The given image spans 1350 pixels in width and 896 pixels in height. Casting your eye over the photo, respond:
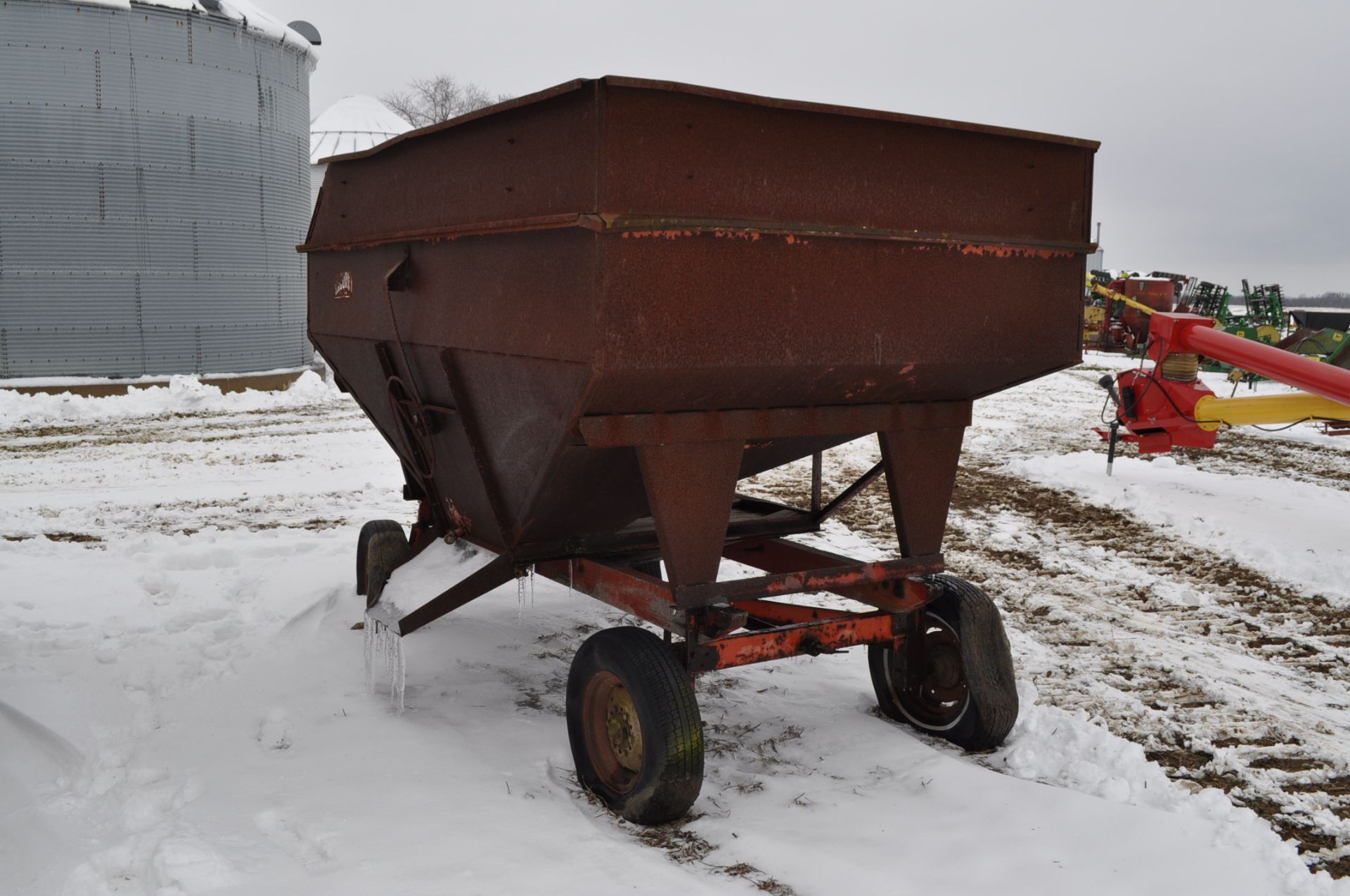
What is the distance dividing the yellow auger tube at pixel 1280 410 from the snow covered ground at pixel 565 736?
79 centimetres

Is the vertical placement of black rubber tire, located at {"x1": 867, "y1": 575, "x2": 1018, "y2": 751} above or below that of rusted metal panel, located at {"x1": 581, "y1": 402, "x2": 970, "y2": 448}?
below

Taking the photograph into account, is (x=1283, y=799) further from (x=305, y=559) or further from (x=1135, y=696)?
(x=305, y=559)

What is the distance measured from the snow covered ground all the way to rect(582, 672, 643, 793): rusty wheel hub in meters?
0.20

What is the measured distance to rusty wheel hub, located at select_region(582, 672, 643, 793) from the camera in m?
3.63

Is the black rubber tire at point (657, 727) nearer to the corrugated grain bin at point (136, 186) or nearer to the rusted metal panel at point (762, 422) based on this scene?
the rusted metal panel at point (762, 422)

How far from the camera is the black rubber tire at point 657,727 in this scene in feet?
11.2

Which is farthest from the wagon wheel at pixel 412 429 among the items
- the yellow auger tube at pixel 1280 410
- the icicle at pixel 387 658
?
the yellow auger tube at pixel 1280 410

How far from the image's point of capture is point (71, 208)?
539 inches

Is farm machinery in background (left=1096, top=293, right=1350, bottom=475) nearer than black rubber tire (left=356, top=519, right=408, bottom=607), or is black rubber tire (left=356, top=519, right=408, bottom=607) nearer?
black rubber tire (left=356, top=519, right=408, bottom=607)

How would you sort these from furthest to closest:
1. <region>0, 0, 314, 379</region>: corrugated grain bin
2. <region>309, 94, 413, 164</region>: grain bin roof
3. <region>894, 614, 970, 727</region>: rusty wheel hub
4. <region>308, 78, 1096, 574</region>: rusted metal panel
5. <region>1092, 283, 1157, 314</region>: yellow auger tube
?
<region>309, 94, 413, 164</region>: grain bin roof, <region>1092, 283, 1157, 314</region>: yellow auger tube, <region>0, 0, 314, 379</region>: corrugated grain bin, <region>894, 614, 970, 727</region>: rusty wheel hub, <region>308, 78, 1096, 574</region>: rusted metal panel

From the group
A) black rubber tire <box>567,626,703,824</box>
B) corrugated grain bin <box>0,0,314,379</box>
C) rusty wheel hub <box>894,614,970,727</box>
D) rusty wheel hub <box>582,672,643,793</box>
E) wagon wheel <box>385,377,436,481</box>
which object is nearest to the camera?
black rubber tire <box>567,626,703,824</box>

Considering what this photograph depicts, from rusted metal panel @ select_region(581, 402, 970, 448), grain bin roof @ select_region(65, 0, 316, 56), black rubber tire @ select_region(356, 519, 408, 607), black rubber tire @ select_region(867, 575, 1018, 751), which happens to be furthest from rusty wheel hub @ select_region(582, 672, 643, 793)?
grain bin roof @ select_region(65, 0, 316, 56)

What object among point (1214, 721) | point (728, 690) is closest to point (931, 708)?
point (728, 690)

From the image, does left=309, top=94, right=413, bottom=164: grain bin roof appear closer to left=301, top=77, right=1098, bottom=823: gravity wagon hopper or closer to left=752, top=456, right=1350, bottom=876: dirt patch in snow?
left=752, top=456, right=1350, bottom=876: dirt patch in snow
